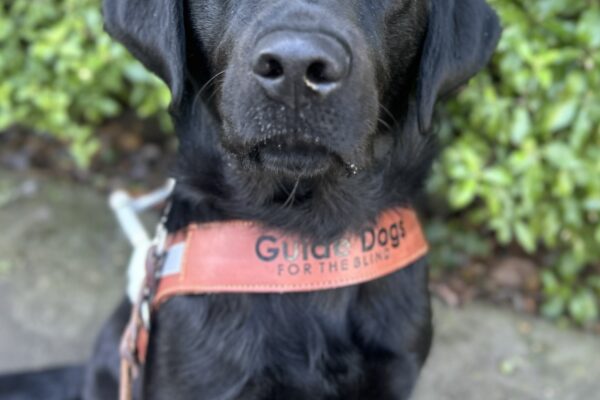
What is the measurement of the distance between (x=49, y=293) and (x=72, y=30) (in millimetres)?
1240

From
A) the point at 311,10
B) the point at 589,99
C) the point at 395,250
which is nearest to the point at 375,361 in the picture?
the point at 395,250

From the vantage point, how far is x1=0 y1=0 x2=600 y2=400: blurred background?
3.07 meters

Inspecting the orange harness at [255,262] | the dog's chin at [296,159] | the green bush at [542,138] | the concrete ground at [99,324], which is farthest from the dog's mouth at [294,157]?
the concrete ground at [99,324]

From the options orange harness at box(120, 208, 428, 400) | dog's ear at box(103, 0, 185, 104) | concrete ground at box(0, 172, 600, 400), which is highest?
dog's ear at box(103, 0, 185, 104)

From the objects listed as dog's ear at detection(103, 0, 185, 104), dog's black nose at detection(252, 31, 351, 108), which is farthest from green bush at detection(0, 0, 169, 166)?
dog's black nose at detection(252, 31, 351, 108)

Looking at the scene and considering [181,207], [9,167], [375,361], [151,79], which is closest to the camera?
[375,361]

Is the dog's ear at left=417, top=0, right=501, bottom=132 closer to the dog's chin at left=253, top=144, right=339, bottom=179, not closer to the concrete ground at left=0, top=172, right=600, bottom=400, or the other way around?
the dog's chin at left=253, top=144, right=339, bottom=179

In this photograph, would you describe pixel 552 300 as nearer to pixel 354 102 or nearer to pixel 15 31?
pixel 354 102

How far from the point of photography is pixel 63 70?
354 centimetres

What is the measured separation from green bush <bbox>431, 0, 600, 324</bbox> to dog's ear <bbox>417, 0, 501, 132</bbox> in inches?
35.4

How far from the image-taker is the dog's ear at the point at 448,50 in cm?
205

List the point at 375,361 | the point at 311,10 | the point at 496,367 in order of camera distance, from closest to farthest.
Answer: the point at 311,10, the point at 375,361, the point at 496,367

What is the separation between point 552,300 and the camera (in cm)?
352

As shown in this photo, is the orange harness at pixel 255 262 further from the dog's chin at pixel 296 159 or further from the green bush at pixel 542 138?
the green bush at pixel 542 138
